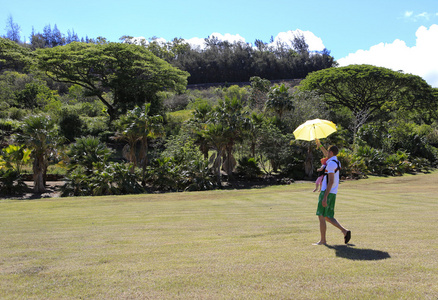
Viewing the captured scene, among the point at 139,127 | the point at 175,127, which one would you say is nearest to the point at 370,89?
the point at 175,127

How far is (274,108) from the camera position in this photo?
36.8m

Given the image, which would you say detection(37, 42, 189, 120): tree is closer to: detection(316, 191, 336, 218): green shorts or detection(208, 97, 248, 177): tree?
detection(208, 97, 248, 177): tree

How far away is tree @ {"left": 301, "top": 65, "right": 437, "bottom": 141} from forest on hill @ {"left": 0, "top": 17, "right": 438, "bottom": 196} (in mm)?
166

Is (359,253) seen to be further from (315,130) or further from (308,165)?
(308,165)

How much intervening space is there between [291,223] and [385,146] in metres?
37.5

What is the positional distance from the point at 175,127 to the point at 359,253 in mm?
37696

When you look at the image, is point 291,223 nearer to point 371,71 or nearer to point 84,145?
point 84,145

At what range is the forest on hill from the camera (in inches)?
939

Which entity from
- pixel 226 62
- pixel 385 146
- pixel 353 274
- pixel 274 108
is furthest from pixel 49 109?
pixel 226 62

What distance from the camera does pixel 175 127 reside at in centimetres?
4284

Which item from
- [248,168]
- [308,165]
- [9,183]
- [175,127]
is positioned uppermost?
[175,127]

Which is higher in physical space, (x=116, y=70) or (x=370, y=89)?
(x=116, y=70)

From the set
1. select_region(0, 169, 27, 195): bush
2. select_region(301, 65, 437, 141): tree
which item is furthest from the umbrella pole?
select_region(0, 169, 27, 195): bush

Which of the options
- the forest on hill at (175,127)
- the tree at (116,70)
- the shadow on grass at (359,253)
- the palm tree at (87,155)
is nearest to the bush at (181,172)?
the forest on hill at (175,127)
